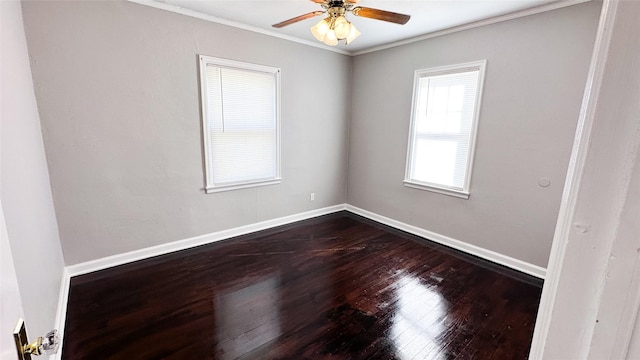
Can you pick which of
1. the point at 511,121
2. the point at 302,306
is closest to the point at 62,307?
the point at 302,306

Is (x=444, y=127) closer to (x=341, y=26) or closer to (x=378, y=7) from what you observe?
(x=378, y=7)

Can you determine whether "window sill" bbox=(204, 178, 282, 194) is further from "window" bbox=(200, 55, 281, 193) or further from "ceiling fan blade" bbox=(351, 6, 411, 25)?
"ceiling fan blade" bbox=(351, 6, 411, 25)

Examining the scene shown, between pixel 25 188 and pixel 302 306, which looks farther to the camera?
pixel 302 306

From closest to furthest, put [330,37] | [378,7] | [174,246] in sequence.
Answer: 1. [330,37]
2. [378,7]
3. [174,246]

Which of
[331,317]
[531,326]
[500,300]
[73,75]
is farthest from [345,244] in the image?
[73,75]

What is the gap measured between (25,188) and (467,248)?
391 cm

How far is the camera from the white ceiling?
2596 mm

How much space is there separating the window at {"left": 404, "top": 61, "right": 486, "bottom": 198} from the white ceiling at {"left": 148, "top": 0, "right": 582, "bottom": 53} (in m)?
0.50

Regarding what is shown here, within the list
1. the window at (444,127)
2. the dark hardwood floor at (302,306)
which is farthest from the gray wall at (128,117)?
the window at (444,127)

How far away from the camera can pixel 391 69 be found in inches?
155

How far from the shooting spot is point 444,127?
11.5ft

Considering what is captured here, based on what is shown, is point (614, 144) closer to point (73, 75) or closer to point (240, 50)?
point (73, 75)

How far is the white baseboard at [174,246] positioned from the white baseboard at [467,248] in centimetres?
110

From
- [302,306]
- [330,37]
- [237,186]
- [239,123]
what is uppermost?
[330,37]
